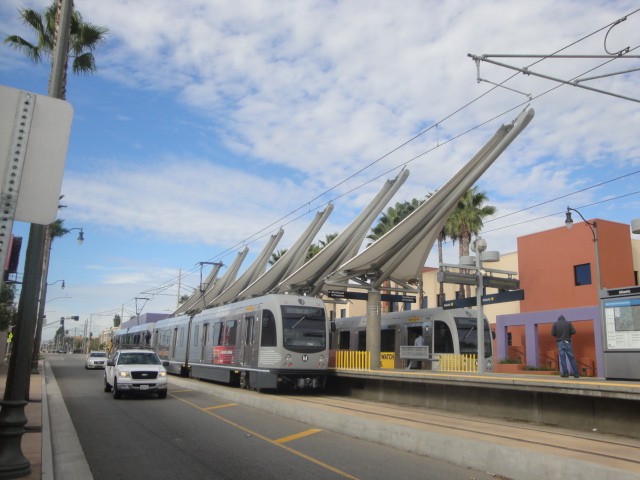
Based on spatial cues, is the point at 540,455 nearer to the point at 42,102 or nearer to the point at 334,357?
the point at 42,102

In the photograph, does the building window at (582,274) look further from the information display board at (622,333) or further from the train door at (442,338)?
the information display board at (622,333)

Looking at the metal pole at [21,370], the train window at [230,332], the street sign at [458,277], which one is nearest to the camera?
the metal pole at [21,370]

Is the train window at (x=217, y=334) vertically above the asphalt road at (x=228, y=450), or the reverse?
the train window at (x=217, y=334)

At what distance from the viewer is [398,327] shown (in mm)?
24891

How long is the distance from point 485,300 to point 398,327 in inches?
352

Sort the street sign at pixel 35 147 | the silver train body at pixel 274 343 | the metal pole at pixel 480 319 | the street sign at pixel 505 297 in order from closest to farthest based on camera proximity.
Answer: the street sign at pixel 35 147
the street sign at pixel 505 297
the metal pole at pixel 480 319
the silver train body at pixel 274 343

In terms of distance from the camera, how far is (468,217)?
40031mm

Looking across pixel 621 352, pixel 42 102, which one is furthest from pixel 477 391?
pixel 42 102

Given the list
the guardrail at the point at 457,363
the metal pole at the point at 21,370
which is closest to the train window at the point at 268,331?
the guardrail at the point at 457,363

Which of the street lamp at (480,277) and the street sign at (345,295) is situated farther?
the street sign at (345,295)

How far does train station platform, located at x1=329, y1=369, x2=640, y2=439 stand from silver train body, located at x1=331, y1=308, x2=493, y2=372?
400 cm

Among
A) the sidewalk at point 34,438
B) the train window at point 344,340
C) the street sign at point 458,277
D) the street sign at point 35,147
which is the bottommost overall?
the sidewalk at point 34,438

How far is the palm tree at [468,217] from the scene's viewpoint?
40000 mm

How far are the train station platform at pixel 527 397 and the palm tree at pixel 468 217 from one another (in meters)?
22.9
